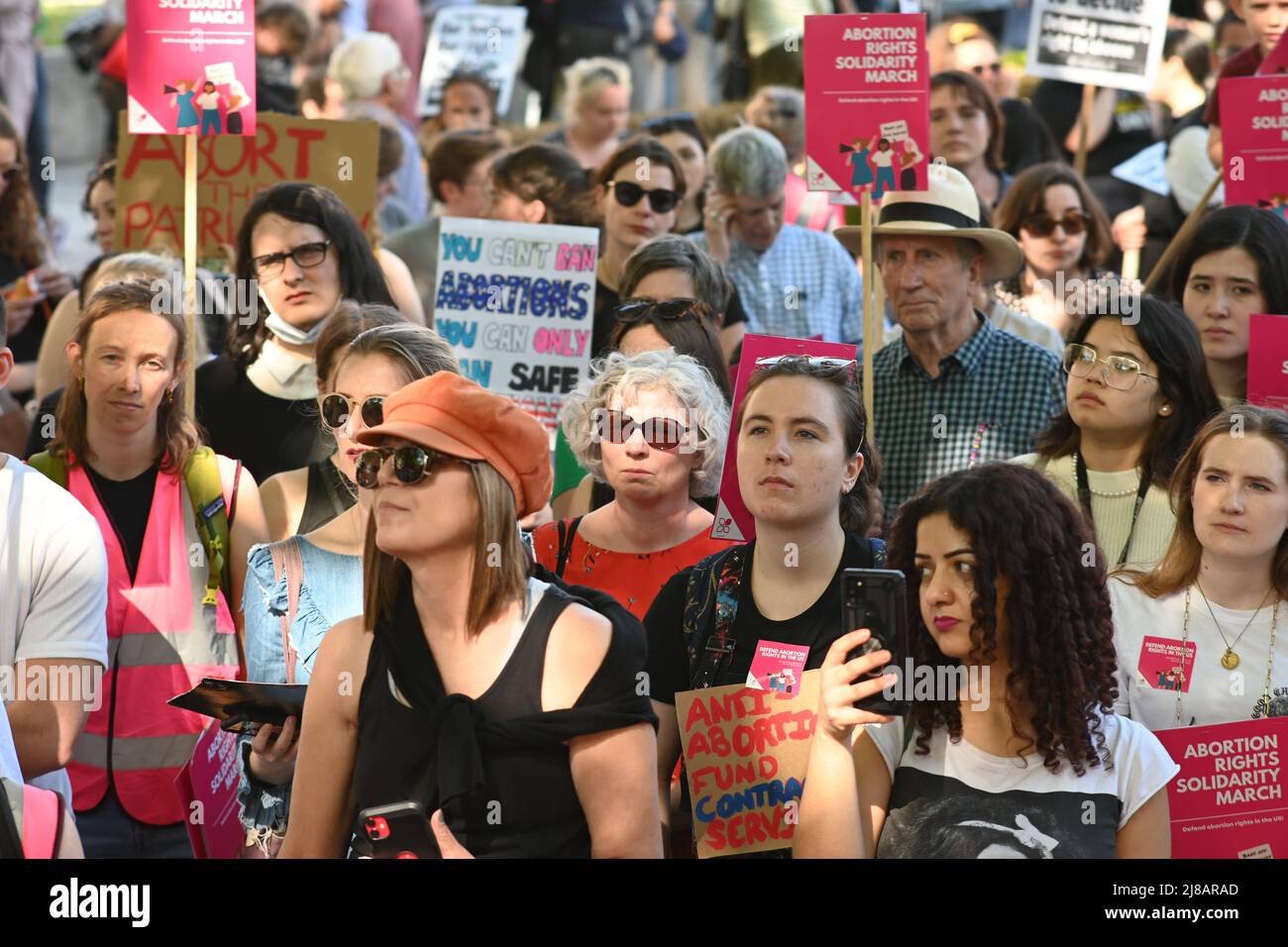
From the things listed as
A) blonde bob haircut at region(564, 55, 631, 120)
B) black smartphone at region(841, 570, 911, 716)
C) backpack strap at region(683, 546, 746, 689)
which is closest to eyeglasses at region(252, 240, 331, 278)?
backpack strap at region(683, 546, 746, 689)

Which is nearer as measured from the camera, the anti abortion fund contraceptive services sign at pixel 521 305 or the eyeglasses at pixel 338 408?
the eyeglasses at pixel 338 408

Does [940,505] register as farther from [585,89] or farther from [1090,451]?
[585,89]

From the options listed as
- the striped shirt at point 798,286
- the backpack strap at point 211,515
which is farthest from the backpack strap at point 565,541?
the striped shirt at point 798,286

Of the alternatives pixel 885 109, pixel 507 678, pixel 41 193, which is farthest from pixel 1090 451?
pixel 41 193

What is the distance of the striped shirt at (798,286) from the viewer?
8.34 m

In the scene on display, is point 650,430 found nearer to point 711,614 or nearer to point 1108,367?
point 711,614

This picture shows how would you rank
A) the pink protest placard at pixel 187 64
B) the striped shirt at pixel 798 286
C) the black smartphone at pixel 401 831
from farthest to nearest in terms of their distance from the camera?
the striped shirt at pixel 798 286, the pink protest placard at pixel 187 64, the black smartphone at pixel 401 831

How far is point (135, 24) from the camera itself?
646 cm

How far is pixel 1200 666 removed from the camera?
4.56 meters

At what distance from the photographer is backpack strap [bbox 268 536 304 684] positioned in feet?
15.0

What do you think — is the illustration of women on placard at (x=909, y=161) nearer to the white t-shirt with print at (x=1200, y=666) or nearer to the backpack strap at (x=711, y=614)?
the white t-shirt with print at (x=1200, y=666)

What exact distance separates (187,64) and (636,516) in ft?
8.54

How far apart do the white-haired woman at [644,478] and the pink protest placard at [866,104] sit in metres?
1.53

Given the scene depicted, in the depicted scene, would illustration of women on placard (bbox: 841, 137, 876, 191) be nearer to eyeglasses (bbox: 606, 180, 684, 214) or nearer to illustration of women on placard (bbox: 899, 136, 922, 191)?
illustration of women on placard (bbox: 899, 136, 922, 191)
